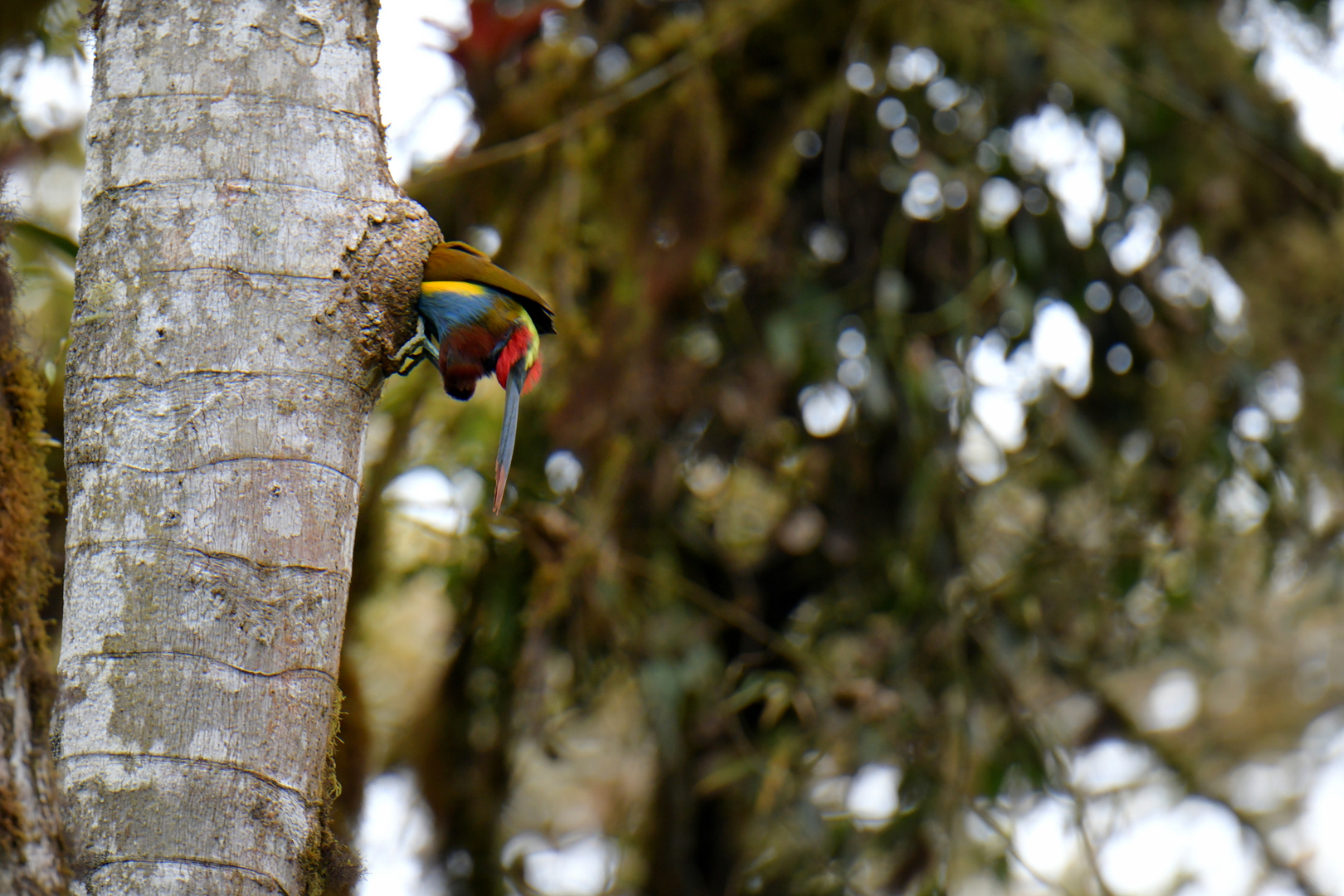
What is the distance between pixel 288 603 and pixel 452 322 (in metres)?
0.43

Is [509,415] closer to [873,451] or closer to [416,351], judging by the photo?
[416,351]

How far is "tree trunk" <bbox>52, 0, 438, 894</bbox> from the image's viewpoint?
1.07 metres

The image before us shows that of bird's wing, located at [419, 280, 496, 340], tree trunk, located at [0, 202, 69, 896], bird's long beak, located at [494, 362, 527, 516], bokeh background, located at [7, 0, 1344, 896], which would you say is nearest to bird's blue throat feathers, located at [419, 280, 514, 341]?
bird's wing, located at [419, 280, 496, 340]

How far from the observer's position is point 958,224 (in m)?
3.77

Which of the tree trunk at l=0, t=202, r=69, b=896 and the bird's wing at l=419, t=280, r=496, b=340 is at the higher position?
the bird's wing at l=419, t=280, r=496, b=340

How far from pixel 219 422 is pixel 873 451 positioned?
2893mm

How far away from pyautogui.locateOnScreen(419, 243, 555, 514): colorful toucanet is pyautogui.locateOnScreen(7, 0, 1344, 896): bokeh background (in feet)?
4.70

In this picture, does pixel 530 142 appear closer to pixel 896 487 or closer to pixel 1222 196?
pixel 896 487

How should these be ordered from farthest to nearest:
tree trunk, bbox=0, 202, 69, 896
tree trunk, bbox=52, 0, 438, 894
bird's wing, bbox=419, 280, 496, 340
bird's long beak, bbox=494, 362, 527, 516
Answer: bird's long beak, bbox=494, 362, 527, 516
bird's wing, bbox=419, 280, 496, 340
tree trunk, bbox=52, 0, 438, 894
tree trunk, bbox=0, 202, 69, 896

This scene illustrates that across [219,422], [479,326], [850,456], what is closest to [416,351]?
[479,326]

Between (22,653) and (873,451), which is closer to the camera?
(22,653)

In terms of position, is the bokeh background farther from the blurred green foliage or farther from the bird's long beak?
the bird's long beak

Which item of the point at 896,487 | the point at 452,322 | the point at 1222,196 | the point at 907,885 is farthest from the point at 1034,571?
the point at 452,322

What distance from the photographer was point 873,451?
12.5 ft
